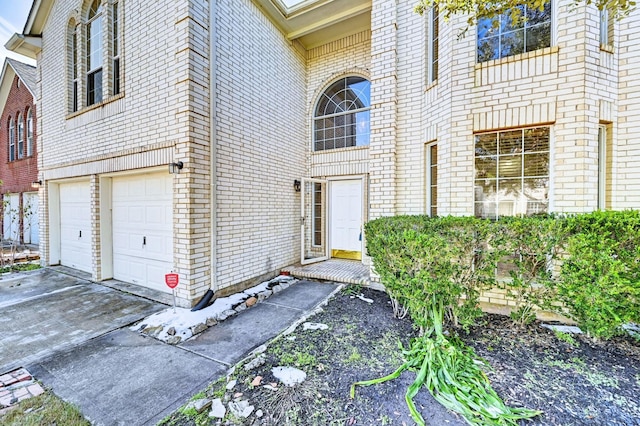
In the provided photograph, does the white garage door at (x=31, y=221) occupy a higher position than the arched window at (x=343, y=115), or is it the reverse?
the arched window at (x=343, y=115)

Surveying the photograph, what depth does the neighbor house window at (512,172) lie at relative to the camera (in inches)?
152

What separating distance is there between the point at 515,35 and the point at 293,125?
4644mm

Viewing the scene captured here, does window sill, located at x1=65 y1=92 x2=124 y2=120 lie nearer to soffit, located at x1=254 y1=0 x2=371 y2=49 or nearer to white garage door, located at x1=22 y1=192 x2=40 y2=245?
soffit, located at x1=254 y1=0 x2=371 y2=49

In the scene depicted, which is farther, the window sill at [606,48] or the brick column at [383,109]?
the brick column at [383,109]

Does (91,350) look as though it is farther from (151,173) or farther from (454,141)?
(454,141)

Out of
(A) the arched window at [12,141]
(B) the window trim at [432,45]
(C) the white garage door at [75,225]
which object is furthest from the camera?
(A) the arched window at [12,141]

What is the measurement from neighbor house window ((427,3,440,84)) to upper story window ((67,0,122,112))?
5.82 m

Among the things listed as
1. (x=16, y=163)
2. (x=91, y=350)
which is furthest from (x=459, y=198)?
(x=16, y=163)

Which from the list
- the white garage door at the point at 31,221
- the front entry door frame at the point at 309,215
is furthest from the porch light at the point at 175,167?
the white garage door at the point at 31,221

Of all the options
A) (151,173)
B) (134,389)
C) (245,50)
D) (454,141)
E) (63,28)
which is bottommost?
(134,389)

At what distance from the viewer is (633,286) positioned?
2.65 m

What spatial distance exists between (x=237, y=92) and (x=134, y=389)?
4725mm

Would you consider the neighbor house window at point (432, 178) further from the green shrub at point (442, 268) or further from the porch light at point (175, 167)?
the porch light at point (175, 167)

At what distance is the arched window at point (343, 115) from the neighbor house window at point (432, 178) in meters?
2.04
